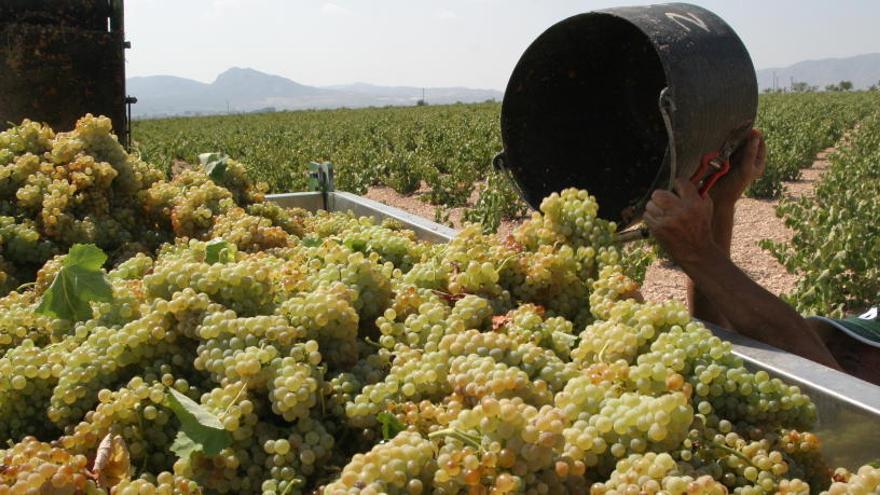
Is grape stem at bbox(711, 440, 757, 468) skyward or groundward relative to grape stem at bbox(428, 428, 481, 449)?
groundward

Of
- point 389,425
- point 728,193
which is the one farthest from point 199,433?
point 728,193

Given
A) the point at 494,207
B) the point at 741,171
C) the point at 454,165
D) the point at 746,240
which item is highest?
the point at 741,171

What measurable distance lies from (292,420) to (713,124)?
1.64m

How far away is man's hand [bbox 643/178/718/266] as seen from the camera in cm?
237

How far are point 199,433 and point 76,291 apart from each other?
668mm

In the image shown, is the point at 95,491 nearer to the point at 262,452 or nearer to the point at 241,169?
the point at 262,452

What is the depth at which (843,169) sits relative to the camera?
539 inches

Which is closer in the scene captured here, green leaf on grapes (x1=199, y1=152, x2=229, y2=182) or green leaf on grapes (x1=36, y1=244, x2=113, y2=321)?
green leaf on grapes (x1=36, y1=244, x2=113, y2=321)

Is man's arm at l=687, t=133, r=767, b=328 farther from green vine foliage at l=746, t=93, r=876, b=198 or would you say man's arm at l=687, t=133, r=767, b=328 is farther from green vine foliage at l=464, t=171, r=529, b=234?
green vine foliage at l=746, t=93, r=876, b=198

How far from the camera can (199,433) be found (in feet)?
4.50

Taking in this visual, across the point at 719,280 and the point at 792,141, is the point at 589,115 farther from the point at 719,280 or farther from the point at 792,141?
the point at 792,141

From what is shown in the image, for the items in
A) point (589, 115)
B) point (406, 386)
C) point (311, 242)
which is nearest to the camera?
point (406, 386)

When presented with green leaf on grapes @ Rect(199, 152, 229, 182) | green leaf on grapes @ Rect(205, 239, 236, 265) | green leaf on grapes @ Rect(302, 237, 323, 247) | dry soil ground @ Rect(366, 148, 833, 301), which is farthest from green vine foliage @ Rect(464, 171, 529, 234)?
green leaf on grapes @ Rect(205, 239, 236, 265)

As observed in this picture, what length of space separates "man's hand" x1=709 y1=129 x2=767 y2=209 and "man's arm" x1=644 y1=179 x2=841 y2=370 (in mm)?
529
